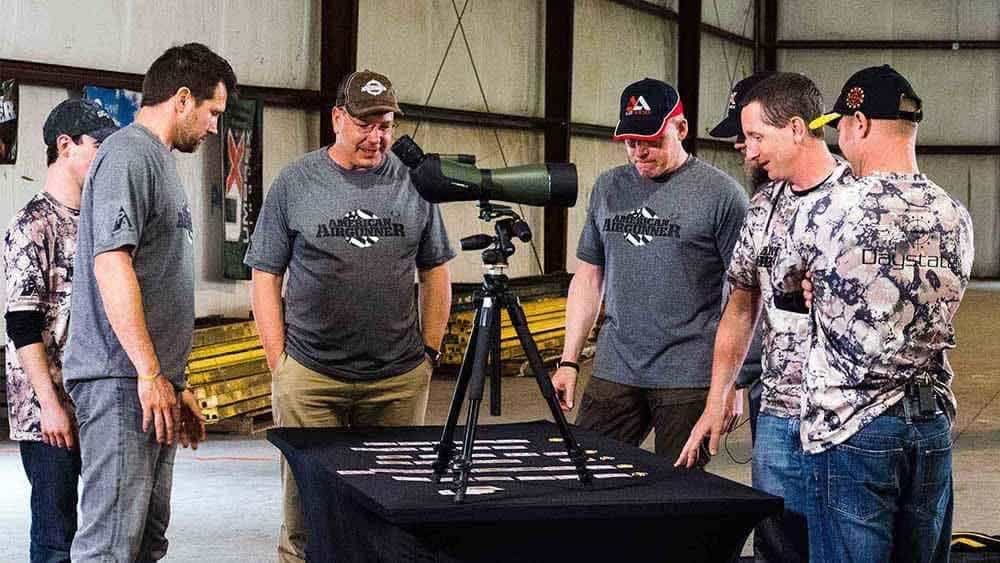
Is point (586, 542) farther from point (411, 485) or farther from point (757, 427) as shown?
point (757, 427)

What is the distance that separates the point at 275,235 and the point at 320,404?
60 centimetres

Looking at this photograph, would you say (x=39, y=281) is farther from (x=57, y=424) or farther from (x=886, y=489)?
(x=886, y=489)

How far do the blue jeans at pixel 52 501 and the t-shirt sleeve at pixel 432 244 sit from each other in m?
1.38

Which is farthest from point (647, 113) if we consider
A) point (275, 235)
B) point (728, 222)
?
point (275, 235)

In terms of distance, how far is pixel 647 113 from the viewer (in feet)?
16.2

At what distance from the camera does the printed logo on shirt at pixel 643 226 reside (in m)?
5.02

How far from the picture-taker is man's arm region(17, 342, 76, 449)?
4508mm

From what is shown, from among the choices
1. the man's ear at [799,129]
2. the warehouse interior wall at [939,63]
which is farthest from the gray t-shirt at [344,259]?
the warehouse interior wall at [939,63]

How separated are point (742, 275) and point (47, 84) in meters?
7.42

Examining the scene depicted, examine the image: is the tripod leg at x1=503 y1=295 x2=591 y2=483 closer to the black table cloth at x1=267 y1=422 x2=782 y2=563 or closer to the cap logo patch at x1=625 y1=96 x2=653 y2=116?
the black table cloth at x1=267 y1=422 x2=782 y2=563

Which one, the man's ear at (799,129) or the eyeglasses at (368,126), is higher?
the eyeglasses at (368,126)

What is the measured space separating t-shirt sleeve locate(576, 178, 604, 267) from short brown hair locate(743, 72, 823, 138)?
3.44ft

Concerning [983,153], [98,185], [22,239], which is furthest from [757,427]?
[983,153]

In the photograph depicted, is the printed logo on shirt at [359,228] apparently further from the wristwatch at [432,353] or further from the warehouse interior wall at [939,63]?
the warehouse interior wall at [939,63]
